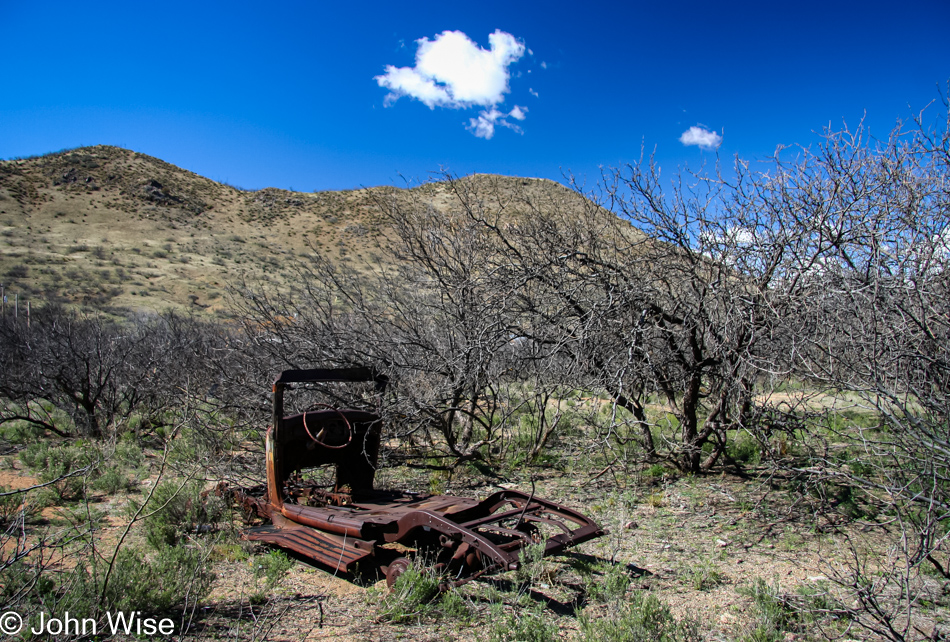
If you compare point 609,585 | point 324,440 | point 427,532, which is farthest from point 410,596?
point 324,440

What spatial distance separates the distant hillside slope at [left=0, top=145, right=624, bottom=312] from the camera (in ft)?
99.0

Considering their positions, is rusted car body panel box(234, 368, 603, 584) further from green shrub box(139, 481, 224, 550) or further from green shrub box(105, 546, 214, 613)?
green shrub box(105, 546, 214, 613)

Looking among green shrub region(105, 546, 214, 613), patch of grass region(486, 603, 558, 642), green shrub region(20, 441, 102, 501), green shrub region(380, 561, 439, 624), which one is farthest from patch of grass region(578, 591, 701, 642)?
green shrub region(20, 441, 102, 501)

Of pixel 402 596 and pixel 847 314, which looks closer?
pixel 402 596

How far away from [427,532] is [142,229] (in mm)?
48457

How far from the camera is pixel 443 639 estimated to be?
304cm

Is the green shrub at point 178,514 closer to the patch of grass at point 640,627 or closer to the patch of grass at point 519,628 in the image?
the patch of grass at point 519,628

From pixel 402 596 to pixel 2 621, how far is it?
1937mm

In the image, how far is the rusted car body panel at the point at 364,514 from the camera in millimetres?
3631

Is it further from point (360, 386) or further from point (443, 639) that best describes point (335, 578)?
point (360, 386)

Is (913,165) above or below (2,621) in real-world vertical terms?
above

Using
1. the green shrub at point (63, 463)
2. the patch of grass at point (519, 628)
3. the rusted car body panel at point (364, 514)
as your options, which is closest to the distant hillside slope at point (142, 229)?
the green shrub at point (63, 463)

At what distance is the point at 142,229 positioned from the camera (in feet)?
142

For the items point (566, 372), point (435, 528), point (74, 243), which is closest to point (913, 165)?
point (566, 372)
